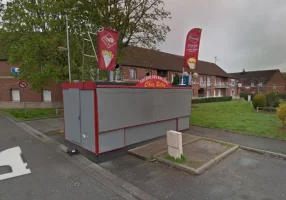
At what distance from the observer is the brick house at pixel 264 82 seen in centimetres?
5378

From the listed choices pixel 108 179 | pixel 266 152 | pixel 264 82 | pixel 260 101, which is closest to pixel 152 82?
pixel 108 179

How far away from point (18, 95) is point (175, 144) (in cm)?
2135

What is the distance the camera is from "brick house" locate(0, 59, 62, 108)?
1927 cm

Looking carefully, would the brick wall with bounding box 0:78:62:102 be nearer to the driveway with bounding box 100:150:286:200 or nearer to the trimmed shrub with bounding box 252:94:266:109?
the driveway with bounding box 100:150:286:200

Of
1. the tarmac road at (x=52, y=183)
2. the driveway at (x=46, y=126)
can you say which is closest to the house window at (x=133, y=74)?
the driveway at (x=46, y=126)

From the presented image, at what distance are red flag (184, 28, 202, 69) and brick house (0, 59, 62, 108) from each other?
1544 cm

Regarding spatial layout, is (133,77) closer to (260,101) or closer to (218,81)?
(260,101)

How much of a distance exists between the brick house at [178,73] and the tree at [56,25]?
939cm

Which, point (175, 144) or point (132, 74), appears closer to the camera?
point (175, 144)

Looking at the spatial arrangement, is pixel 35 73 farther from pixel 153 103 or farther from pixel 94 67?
pixel 153 103

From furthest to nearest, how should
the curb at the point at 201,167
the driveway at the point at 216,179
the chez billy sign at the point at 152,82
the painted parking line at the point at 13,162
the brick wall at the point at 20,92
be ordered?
the brick wall at the point at 20,92
the chez billy sign at the point at 152,82
the painted parking line at the point at 13,162
the curb at the point at 201,167
the driveway at the point at 216,179

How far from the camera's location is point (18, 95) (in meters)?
19.9

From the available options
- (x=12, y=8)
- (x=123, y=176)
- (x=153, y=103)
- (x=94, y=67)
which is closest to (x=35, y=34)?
(x=12, y=8)

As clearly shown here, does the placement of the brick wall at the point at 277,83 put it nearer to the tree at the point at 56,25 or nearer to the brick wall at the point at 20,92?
the tree at the point at 56,25
